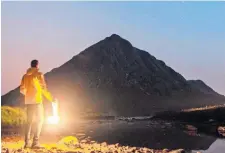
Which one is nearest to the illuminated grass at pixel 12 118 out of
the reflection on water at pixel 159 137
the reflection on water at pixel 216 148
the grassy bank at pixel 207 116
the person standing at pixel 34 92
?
the reflection on water at pixel 159 137

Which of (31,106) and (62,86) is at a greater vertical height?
(62,86)

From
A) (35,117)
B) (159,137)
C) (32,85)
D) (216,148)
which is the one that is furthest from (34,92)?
(159,137)

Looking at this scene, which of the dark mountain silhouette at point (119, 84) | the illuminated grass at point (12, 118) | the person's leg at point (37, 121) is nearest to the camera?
the person's leg at point (37, 121)

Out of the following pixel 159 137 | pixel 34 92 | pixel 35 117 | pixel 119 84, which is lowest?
pixel 159 137

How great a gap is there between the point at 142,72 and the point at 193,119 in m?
133

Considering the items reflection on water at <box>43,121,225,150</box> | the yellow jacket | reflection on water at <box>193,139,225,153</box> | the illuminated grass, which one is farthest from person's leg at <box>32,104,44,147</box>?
the illuminated grass

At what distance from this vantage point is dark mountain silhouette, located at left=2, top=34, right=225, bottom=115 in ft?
349

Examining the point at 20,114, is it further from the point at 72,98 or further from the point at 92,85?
the point at 92,85

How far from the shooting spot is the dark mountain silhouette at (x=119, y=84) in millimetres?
106500

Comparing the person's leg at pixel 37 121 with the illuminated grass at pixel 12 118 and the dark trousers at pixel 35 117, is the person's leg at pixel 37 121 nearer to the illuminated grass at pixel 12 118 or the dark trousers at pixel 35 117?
the dark trousers at pixel 35 117

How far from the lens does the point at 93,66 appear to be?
481 feet

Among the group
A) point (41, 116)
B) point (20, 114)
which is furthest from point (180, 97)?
point (41, 116)

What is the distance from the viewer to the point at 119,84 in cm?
14612

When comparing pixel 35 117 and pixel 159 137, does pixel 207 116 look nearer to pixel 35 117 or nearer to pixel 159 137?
pixel 159 137
